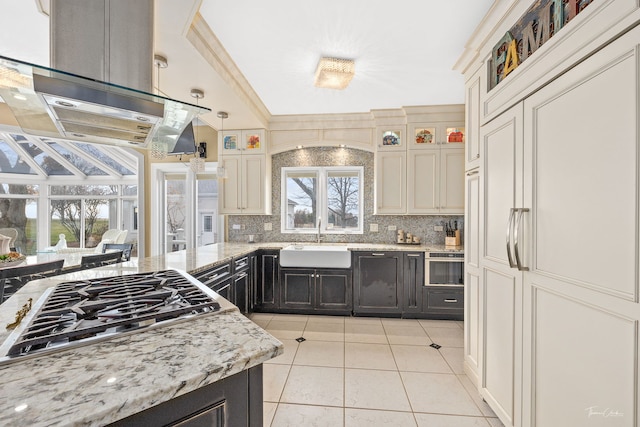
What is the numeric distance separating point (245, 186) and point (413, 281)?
265 cm

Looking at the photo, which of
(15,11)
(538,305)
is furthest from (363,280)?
(15,11)

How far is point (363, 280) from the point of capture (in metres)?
3.55

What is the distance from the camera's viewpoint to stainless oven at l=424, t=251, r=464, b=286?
11.2 ft

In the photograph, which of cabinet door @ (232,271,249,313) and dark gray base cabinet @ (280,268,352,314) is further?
dark gray base cabinet @ (280,268,352,314)

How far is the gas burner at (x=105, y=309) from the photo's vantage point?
0.82 metres

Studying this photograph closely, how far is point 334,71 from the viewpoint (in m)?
2.53

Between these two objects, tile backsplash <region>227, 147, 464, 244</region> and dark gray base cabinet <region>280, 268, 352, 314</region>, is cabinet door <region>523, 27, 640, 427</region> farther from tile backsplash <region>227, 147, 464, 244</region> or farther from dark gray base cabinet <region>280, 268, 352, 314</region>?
tile backsplash <region>227, 147, 464, 244</region>

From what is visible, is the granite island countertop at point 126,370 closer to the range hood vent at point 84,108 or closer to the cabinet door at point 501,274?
the range hood vent at point 84,108

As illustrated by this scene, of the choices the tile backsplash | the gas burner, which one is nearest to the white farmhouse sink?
the tile backsplash

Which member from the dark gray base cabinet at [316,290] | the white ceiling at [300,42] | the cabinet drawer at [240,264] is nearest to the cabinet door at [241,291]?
the cabinet drawer at [240,264]

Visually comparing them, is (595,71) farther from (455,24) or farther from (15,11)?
(15,11)

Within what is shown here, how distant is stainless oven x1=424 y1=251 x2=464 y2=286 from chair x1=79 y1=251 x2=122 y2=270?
10.9ft

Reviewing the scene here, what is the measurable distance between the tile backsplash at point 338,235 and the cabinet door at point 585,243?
2.63 meters

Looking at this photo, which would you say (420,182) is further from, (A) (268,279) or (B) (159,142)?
(B) (159,142)
